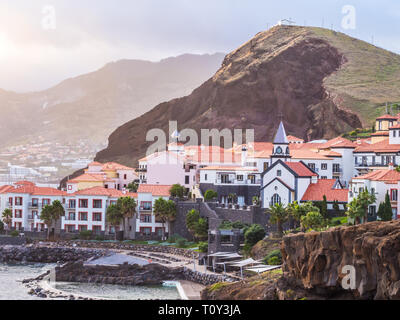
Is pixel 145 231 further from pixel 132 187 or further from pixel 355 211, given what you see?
pixel 355 211

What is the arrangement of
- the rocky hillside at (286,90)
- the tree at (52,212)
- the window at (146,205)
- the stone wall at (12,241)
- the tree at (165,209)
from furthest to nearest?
the rocky hillside at (286,90)
the stone wall at (12,241)
the tree at (52,212)
the window at (146,205)
the tree at (165,209)

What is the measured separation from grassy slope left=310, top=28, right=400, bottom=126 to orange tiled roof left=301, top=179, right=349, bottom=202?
4087 centimetres

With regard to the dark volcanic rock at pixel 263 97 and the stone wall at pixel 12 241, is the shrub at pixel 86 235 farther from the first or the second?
the dark volcanic rock at pixel 263 97

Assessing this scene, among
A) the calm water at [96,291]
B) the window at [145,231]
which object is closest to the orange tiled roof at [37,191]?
the window at [145,231]

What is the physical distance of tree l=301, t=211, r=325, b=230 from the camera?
5191cm

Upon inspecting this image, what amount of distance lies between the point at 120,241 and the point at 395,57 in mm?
86909

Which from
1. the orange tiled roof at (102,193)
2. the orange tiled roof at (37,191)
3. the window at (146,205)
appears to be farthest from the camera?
the orange tiled roof at (37,191)

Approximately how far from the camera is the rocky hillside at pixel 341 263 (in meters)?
26.0

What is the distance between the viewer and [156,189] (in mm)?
73000

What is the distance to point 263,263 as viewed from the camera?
162 feet

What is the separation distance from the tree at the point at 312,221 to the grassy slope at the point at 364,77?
51038 mm

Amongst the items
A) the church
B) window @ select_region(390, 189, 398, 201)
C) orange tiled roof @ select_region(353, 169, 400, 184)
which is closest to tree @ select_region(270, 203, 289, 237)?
the church

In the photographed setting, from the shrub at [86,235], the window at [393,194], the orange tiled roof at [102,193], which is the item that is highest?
the orange tiled roof at [102,193]

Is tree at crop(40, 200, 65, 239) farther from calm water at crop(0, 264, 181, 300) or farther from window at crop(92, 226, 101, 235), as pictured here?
calm water at crop(0, 264, 181, 300)
